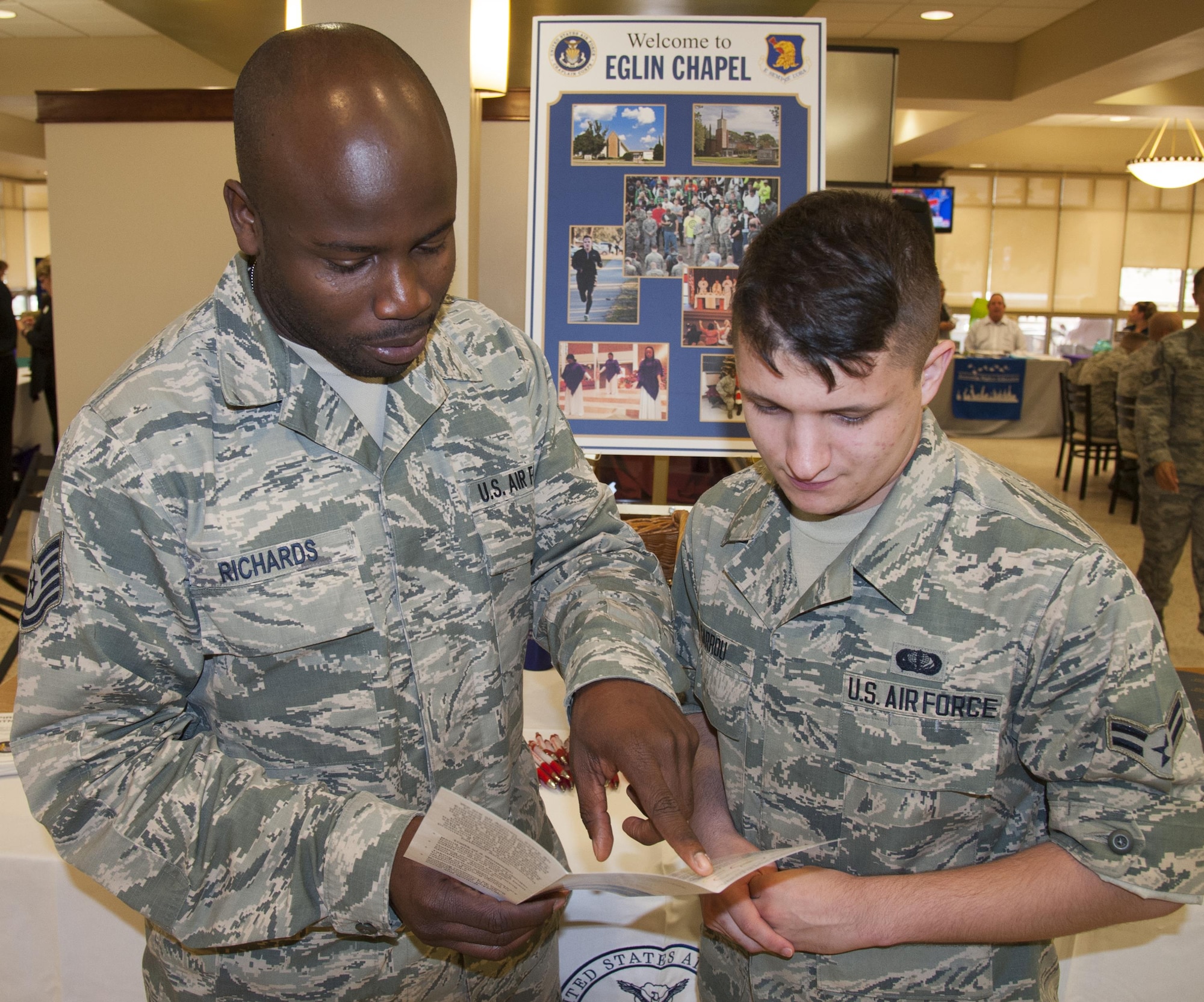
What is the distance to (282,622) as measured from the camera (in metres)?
1.02

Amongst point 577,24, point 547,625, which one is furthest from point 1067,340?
point 547,625

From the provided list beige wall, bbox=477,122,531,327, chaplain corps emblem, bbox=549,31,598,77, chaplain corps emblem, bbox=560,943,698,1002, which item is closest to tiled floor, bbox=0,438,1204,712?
chaplain corps emblem, bbox=560,943,698,1002

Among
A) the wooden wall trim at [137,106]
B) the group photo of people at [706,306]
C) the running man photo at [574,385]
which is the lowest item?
the running man photo at [574,385]

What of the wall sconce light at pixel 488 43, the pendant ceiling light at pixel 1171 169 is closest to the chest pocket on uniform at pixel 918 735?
the wall sconce light at pixel 488 43

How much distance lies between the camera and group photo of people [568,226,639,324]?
2344 mm

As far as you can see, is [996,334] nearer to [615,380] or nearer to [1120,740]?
[615,380]

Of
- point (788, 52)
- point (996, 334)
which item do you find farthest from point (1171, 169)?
point (788, 52)

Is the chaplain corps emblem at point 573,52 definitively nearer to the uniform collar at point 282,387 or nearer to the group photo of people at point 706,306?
the group photo of people at point 706,306

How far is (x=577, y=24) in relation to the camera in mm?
2328

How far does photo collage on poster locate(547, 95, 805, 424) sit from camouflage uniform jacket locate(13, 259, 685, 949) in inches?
43.9

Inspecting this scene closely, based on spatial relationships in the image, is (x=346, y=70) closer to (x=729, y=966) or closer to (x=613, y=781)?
(x=613, y=781)

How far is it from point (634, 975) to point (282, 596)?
0.95m

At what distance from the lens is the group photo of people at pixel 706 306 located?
233 cm

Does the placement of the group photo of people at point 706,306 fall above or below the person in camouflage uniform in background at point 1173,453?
above
